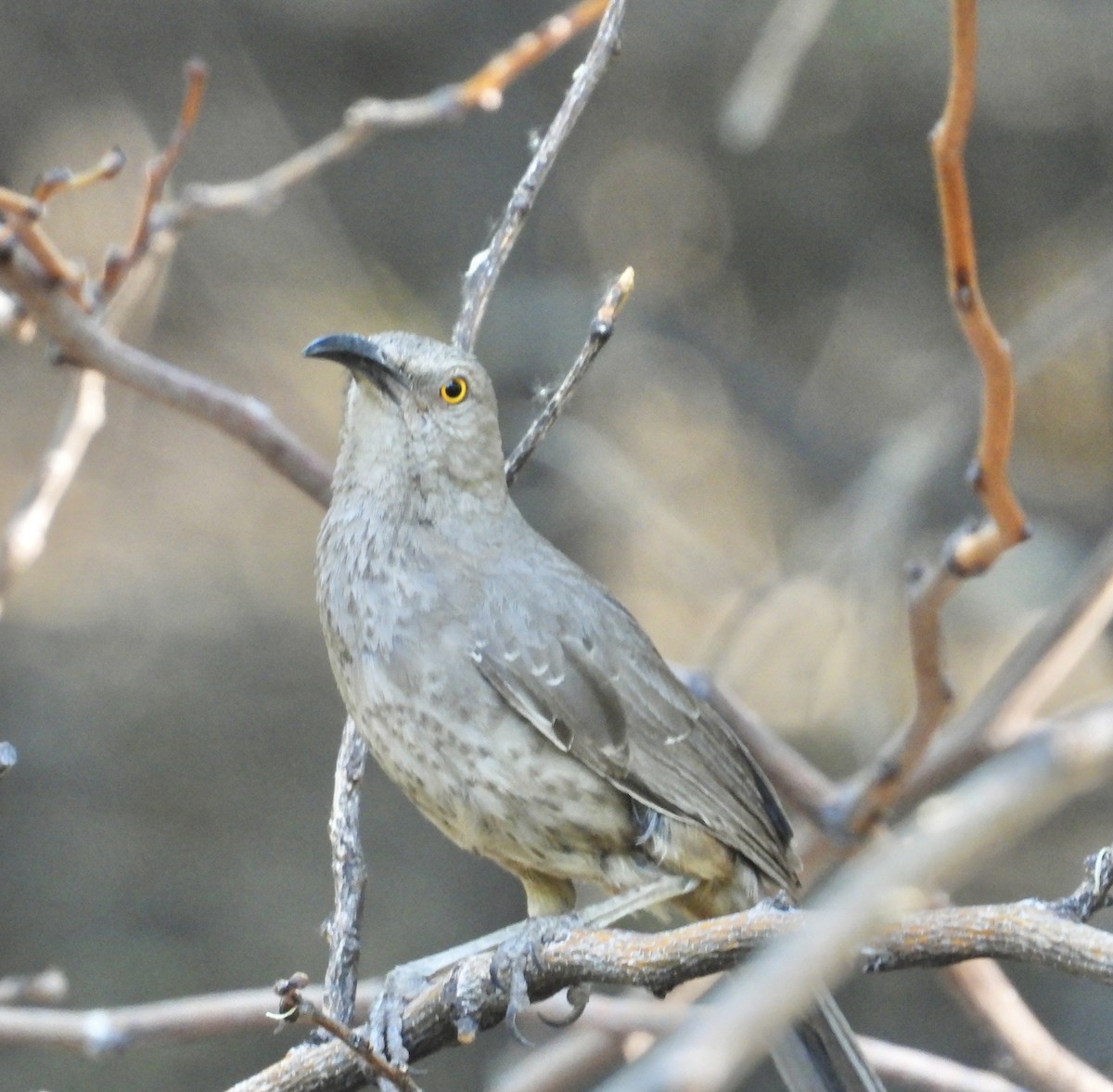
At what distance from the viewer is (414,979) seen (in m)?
2.92

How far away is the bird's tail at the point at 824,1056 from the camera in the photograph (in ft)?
9.97

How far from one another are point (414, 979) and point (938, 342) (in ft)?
16.9

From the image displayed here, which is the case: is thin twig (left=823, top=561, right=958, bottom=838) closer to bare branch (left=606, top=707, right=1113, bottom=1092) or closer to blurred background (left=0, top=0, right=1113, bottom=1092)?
bare branch (left=606, top=707, right=1113, bottom=1092)

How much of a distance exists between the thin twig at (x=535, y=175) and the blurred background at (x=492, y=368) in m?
3.49

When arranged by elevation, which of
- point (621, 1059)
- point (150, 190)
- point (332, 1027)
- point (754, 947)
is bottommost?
point (754, 947)

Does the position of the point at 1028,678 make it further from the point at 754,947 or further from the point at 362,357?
the point at 754,947

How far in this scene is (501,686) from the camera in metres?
3.07

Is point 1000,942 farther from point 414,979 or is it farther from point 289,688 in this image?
point 289,688

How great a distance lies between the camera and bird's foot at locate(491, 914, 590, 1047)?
2.71m

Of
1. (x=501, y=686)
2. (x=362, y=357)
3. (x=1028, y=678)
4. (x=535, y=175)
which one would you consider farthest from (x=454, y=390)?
(x=1028, y=678)

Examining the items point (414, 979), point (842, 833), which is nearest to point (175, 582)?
point (842, 833)

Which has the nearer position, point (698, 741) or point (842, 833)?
point (698, 741)

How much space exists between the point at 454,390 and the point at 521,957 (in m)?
1.18

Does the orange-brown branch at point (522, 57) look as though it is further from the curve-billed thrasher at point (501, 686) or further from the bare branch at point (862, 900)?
the bare branch at point (862, 900)
